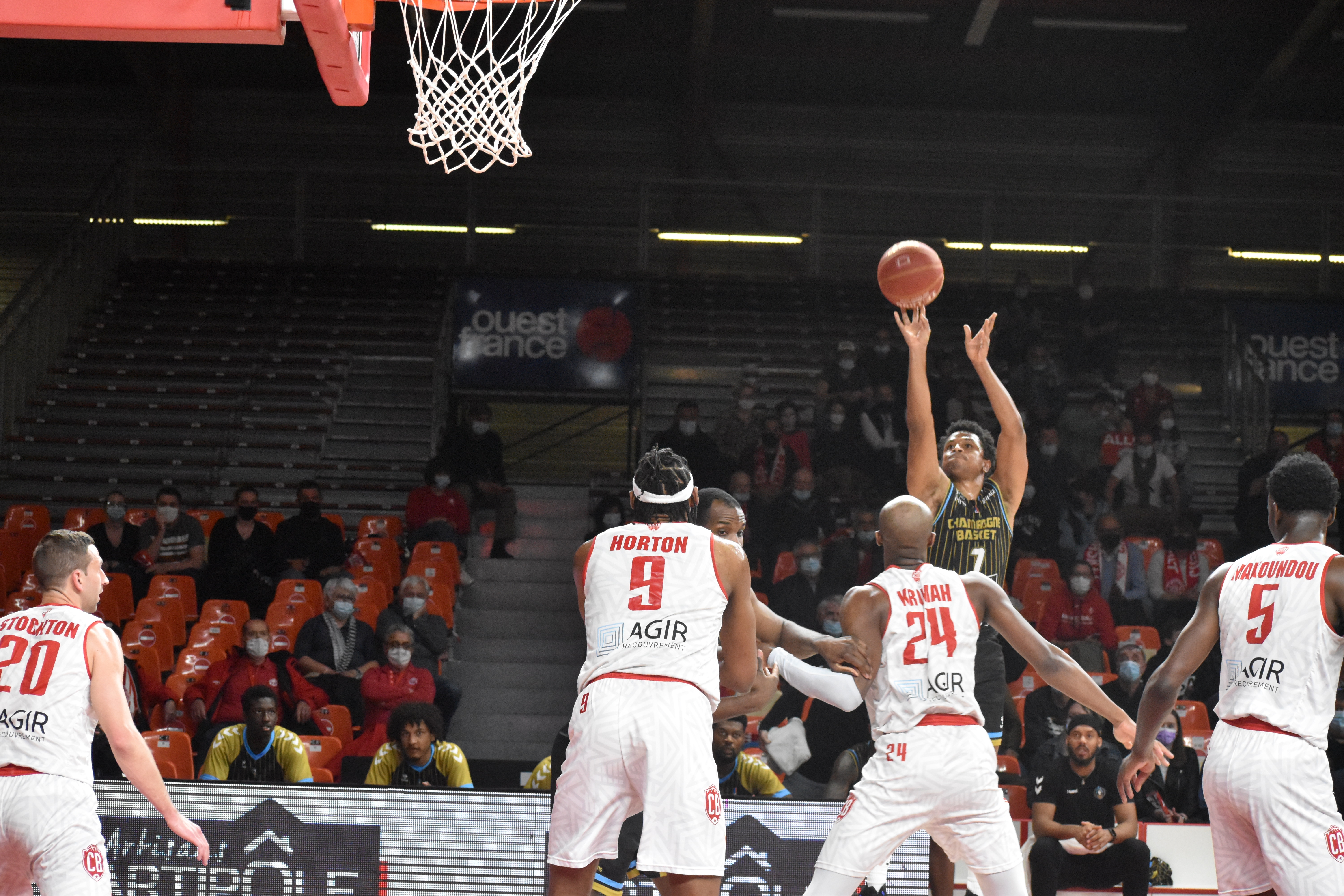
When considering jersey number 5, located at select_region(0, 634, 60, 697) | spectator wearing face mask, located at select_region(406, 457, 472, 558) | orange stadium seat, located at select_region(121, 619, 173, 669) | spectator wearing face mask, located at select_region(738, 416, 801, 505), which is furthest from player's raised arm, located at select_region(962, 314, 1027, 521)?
spectator wearing face mask, located at select_region(406, 457, 472, 558)

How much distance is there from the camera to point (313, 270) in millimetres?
19312

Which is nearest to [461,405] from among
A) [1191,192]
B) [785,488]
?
[785,488]

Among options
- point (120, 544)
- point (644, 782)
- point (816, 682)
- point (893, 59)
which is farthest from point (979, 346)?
point (893, 59)

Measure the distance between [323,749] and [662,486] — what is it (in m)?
5.54

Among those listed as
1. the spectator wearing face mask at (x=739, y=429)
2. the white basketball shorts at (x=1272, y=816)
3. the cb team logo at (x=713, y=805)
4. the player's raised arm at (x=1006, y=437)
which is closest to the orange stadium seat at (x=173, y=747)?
the cb team logo at (x=713, y=805)

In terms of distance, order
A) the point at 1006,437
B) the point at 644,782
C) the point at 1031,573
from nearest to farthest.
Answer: the point at 644,782
the point at 1006,437
the point at 1031,573

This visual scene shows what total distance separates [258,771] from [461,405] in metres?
9.58

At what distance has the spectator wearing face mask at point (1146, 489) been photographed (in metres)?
14.9

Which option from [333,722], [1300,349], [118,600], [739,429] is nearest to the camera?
[333,722]

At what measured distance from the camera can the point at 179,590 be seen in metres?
12.9

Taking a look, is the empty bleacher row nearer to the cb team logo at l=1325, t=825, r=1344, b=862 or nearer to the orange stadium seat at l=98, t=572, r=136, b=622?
the orange stadium seat at l=98, t=572, r=136, b=622

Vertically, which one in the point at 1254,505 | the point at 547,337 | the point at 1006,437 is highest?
the point at 547,337

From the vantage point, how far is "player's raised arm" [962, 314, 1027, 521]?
A: 6805 mm

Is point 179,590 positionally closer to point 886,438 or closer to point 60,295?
point 60,295
